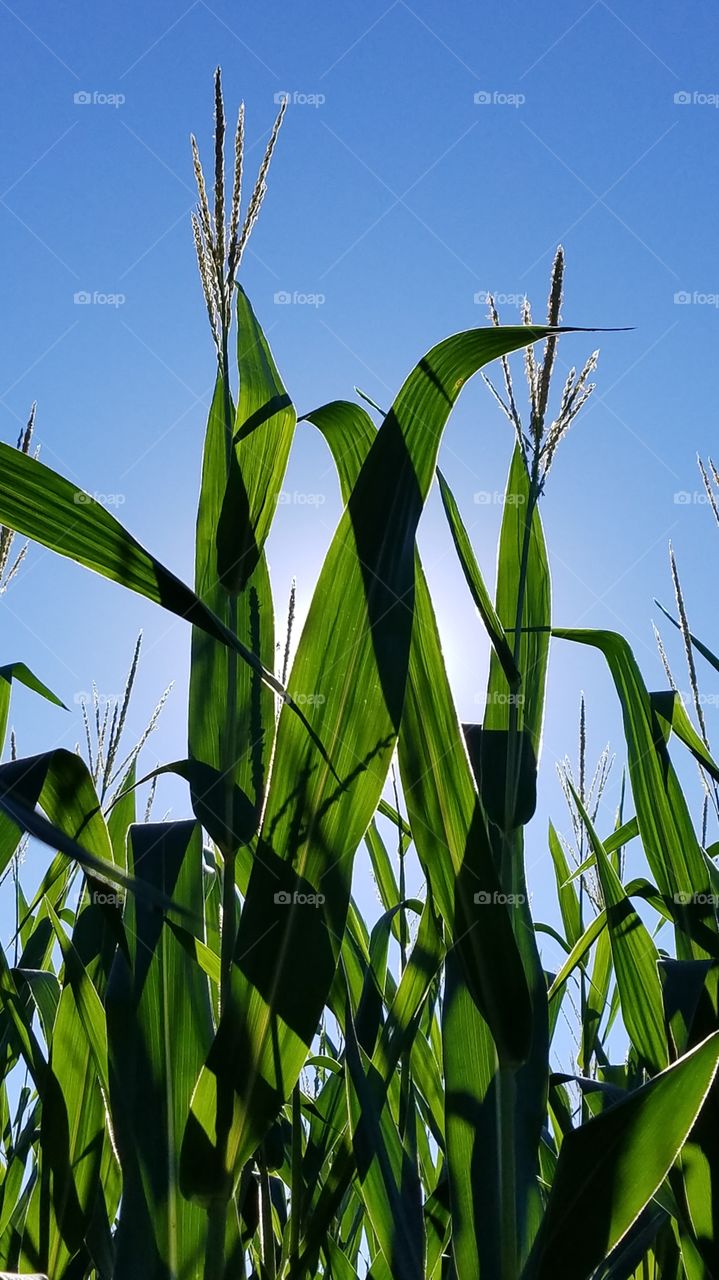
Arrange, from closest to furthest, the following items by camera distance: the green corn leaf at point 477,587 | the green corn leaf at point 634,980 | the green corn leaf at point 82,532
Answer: the green corn leaf at point 82,532, the green corn leaf at point 477,587, the green corn leaf at point 634,980

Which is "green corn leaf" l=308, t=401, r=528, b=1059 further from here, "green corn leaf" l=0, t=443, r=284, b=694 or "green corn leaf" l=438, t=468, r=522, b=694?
"green corn leaf" l=0, t=443, r=284, b=694

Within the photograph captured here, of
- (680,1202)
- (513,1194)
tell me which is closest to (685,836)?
(680,1202)

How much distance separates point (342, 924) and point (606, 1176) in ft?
1.04

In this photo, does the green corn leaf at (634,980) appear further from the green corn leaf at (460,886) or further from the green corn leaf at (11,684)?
the green corn leaf at (11,684)

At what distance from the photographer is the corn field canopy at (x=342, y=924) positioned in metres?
0.83

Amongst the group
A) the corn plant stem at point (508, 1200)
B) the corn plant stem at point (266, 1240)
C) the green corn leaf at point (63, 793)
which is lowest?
the corn plant stem at point (266, 1240)

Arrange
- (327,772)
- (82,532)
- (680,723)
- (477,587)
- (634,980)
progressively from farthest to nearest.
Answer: (680,723), (634,980), (477,587), (327,772), (82,532)

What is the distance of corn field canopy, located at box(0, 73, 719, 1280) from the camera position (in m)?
0.83

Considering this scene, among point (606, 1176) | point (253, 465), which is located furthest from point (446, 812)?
point (253, 465)

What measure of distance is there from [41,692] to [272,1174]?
0.76m

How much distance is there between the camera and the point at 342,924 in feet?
2.87

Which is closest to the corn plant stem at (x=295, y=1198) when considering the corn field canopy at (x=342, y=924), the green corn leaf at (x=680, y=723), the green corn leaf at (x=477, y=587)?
the corn field canopy at (x=342, y=924)

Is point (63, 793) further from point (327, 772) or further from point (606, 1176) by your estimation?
point (606, 1176)

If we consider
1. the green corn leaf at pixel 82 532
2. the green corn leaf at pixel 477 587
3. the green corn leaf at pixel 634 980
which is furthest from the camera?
the green corn leaf at pixel 634 980
